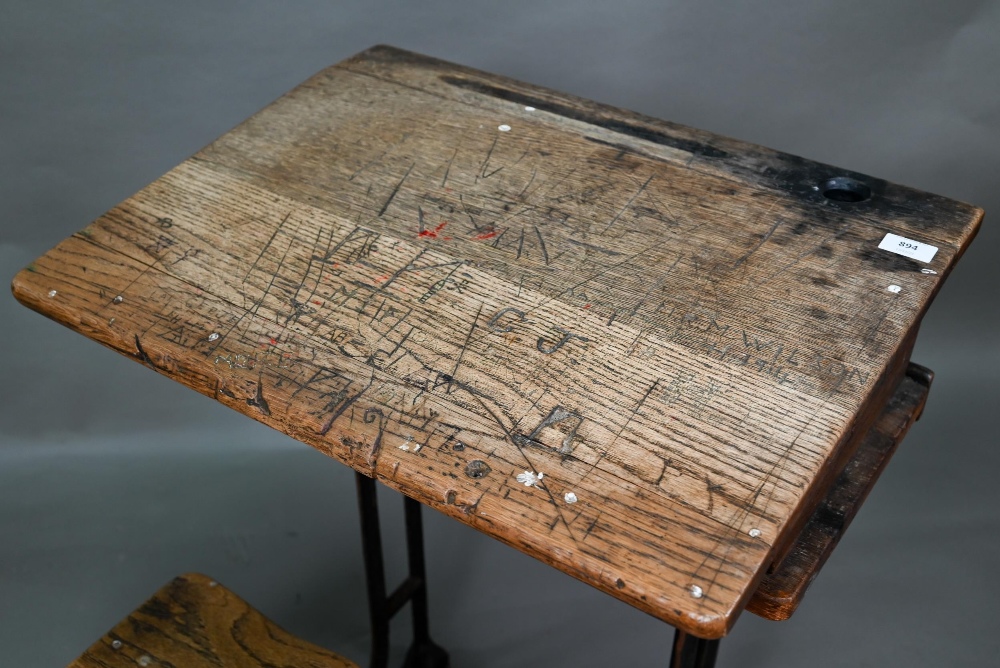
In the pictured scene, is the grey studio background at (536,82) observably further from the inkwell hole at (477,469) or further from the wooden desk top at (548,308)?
the inkwell hole at (477,469)

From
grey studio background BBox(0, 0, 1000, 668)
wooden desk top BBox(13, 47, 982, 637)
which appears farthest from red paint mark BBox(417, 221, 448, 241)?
grey studio background BBox(0, 0, 1000, 668)

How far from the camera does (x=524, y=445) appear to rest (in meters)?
1.31

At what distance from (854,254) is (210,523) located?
164 cm

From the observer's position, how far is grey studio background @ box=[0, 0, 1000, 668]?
2.50 m

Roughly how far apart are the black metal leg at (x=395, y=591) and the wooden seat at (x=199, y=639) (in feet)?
0.82

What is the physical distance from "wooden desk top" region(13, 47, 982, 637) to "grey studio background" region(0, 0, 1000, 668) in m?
0.76

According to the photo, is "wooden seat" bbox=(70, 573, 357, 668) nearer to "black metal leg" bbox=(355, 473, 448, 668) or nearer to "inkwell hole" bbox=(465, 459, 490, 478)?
"black metal leg" bbox=(355, 473, 448, 668)

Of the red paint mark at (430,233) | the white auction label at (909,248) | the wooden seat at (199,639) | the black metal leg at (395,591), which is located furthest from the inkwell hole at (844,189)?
the wooden seat at (199,639)

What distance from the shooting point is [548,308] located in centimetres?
148

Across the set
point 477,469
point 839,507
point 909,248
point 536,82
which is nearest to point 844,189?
point 909,248

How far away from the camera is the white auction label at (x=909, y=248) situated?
1.58m

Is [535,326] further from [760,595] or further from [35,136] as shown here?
[35,136]

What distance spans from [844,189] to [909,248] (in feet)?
0.55

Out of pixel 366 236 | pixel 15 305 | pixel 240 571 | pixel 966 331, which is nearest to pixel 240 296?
pixel 366 236
